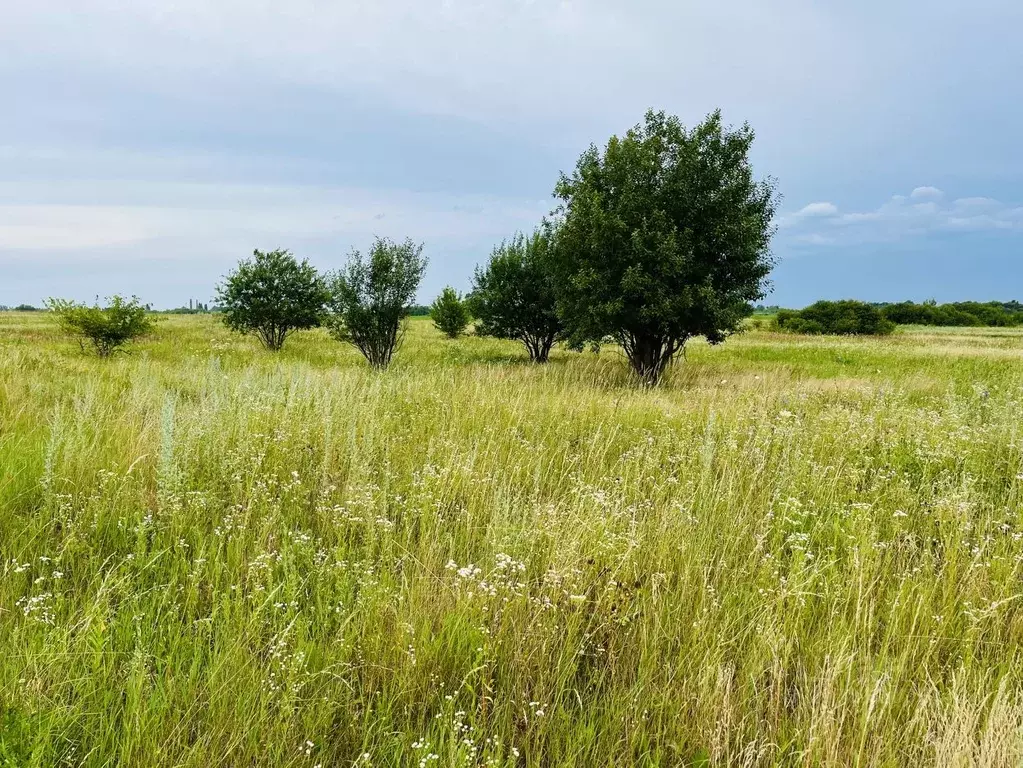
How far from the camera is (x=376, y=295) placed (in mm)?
17484

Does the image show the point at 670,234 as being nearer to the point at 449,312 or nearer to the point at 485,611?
the point at 485,611

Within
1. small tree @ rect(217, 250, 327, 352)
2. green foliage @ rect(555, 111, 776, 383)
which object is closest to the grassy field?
green foliage @ rect(555, 111, 776, 383)

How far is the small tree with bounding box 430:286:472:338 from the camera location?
128 ft

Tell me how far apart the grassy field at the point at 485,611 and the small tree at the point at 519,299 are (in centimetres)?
1658

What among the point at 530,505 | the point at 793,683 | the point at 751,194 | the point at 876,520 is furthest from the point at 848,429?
the point at 751,194

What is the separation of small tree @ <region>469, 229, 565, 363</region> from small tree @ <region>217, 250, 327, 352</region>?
8473 mm

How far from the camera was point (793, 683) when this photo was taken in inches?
97.7

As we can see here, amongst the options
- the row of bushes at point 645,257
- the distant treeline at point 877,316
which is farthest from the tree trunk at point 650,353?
the distant treeline at point 877,316

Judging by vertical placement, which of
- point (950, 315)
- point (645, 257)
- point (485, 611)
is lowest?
point (485, 611)

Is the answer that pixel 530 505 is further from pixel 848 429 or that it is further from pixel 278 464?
pixel 848 429

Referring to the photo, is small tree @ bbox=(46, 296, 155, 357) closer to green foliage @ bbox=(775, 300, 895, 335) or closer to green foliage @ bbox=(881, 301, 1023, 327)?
green foliage @ bbox=(775, 300, 895, 335)

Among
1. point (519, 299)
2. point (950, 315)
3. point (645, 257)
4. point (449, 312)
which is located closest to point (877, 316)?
point (950, 315)

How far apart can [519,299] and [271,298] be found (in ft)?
41.4

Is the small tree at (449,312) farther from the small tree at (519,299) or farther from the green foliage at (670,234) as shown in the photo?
the green foliage at (670,234)
